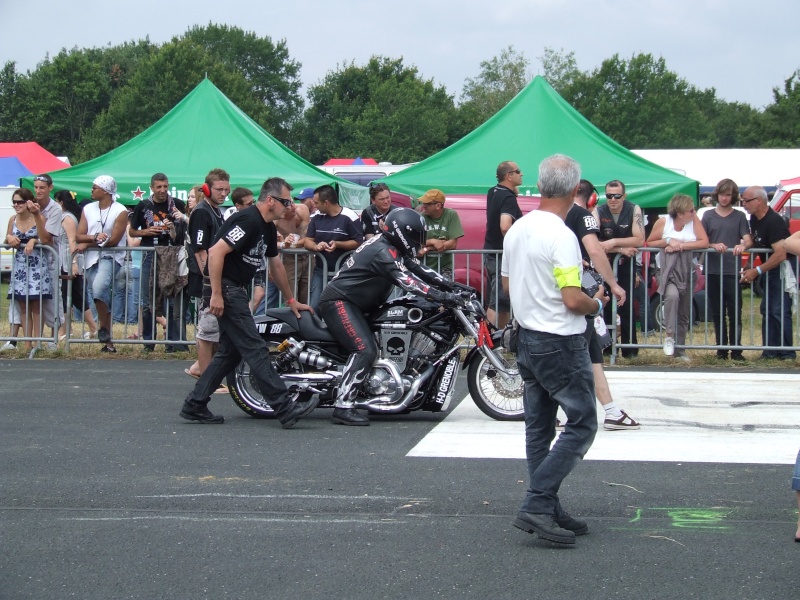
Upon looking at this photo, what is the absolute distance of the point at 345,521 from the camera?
5.66 meters

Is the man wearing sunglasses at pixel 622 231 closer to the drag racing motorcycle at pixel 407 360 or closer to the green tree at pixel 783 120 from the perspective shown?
the drag racing motorcycle at pixel 407 360

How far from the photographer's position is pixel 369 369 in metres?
8.36

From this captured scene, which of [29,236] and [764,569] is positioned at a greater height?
[29,236]

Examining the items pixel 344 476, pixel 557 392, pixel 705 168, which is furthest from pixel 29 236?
pixel 705 168

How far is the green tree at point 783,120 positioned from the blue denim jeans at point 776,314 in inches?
2157

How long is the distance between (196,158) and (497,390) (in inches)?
370

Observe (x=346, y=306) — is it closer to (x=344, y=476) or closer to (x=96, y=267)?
(x=344, y=476)

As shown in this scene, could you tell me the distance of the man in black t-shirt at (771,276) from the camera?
12.0 m

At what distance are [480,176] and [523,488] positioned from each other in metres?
10.2

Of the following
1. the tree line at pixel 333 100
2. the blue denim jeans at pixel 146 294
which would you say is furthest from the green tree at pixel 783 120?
the blue denim jeans at pixel 146 294

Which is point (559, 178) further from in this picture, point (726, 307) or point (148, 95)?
point (148, 95)

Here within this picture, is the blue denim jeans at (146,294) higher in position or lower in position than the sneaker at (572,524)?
higher

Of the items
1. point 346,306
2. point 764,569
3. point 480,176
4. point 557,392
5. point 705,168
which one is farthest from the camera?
point 705,168

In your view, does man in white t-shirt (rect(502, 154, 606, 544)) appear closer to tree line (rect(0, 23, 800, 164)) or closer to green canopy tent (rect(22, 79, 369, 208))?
green canopy tent (rect(22, 79, 369, 208))
